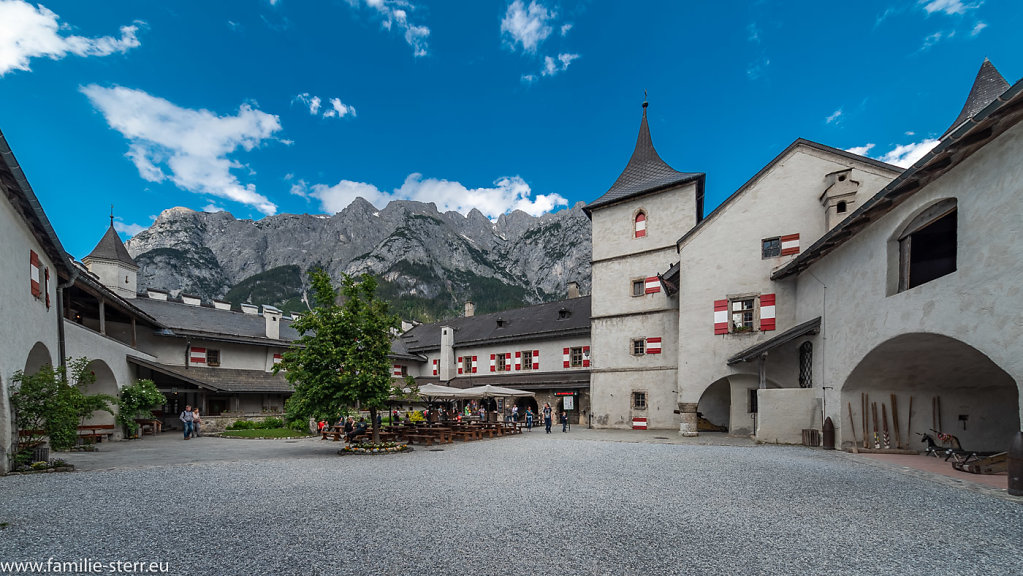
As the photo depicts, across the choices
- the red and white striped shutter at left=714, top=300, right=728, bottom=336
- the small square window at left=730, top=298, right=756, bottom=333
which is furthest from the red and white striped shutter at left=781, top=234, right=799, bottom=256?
the red and white striped shutter at left=714, top=300, right=728, bottom=336

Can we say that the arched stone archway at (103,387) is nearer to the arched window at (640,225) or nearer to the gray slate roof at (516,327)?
the gray slate roof at (516,327)

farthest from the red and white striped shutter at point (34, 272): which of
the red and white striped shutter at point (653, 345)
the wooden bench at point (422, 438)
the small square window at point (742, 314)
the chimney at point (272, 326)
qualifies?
the red and white striped shutter at point (653, 345)

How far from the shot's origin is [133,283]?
3494 centimetres

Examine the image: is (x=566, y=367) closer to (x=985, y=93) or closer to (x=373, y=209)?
(x=985, y=93)

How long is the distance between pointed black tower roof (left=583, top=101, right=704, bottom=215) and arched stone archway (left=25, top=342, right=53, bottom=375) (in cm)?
2203

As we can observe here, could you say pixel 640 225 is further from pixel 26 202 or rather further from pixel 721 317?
pixel 26 202

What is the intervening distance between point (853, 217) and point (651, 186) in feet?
42.8

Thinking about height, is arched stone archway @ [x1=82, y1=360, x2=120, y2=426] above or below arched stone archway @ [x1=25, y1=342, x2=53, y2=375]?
below

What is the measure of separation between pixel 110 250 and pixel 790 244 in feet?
134

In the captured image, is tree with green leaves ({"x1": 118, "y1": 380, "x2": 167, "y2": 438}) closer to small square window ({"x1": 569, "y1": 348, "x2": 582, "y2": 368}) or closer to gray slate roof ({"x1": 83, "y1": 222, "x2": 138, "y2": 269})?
gray slate roof ({"x1": 83, "y1": 222, "x2": 138, "y2": 269})

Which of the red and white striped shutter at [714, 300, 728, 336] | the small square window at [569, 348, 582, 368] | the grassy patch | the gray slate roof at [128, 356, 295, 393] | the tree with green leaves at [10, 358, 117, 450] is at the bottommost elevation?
the grassy patch

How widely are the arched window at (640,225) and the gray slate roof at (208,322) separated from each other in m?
19.2

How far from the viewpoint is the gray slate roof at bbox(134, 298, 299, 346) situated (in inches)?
1017

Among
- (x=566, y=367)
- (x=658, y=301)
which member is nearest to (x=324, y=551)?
(x=658, y=301)
